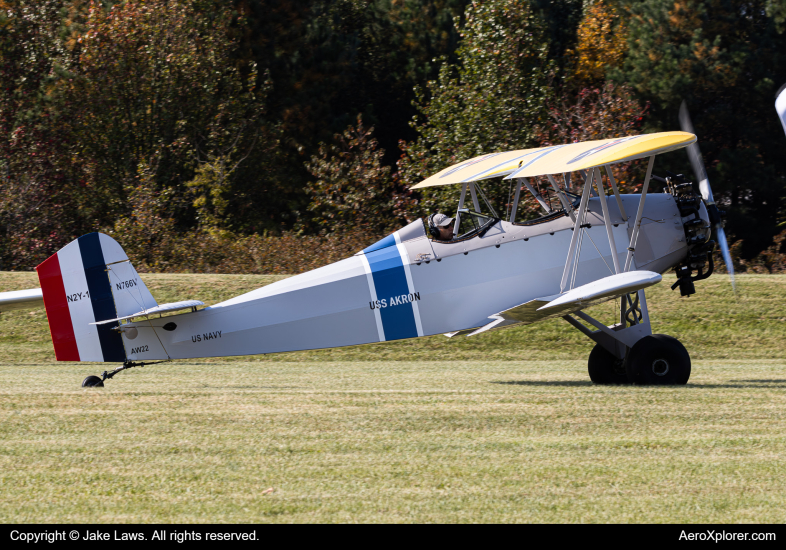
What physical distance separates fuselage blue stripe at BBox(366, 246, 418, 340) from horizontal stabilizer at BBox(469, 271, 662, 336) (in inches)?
32.8

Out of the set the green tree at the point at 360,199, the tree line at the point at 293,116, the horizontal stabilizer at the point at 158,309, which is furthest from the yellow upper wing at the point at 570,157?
the green tree at the point at 360,199

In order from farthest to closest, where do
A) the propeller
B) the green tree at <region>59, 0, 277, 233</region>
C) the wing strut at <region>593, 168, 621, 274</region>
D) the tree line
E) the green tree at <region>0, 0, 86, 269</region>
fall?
the green tree at <region>59, 0, 277, 233</region> → the green tree at <region>0, 0, 86, 269</region> → the tree line → the propeller → the wing strut at <region>593, 168, 621, 274</region>

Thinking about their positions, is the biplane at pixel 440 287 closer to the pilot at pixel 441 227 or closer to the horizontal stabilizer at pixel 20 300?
the pilot at pixel 441 227

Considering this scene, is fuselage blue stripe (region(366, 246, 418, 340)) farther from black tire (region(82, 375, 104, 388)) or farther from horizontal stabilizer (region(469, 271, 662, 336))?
black tire (region(82, 375, 104, 388))

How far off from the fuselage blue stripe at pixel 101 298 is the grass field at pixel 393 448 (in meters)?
0.50

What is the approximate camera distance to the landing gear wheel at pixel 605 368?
428 inches

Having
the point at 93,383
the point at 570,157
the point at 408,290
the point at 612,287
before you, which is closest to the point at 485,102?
the point at 570,157

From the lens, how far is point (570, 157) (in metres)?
10.1

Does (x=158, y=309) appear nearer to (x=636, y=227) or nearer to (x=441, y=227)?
(x=441, y=227)

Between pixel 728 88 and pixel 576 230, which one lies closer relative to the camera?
pixel 576 230

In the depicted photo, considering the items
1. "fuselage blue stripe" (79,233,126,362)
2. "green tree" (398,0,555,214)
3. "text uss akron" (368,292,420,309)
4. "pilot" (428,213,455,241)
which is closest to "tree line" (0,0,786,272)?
"green tree" (398,0,555,214)

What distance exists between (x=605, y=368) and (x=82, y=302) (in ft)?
21.1

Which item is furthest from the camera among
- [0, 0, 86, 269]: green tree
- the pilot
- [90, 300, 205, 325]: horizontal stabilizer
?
[0, 0, 86, 269]: green tree

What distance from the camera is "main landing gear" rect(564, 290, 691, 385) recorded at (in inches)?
400
